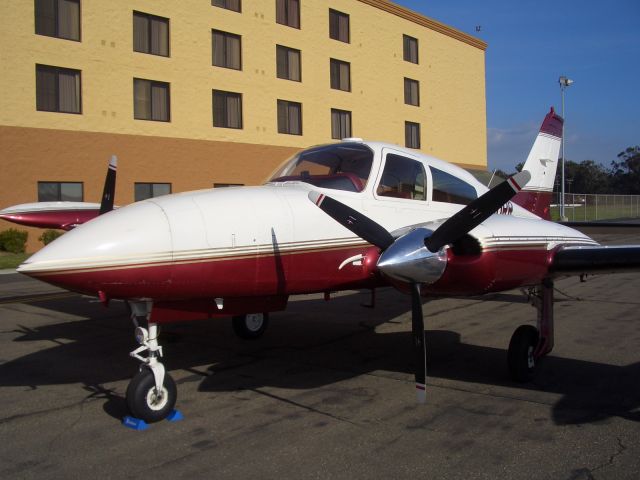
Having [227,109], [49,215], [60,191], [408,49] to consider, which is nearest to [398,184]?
[49,215]

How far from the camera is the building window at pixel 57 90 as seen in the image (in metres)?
23.8

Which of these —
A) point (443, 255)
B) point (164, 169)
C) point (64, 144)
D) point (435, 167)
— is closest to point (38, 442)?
point (443, 255)

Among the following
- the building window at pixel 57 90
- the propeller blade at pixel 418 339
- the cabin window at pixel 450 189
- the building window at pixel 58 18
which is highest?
the building window at pixel 58 18

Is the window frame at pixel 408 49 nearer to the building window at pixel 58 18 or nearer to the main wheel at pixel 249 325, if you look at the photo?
the building window at pixel 58 18

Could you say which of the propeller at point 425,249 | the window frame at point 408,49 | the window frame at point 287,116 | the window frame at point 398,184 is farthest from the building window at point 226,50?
the propeller at point 425,249

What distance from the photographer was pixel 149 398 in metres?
5.36

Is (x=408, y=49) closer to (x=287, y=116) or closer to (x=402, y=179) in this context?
(x=287, y=116)

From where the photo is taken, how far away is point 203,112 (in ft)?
93.5

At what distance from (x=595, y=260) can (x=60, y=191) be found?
22926 millimetres

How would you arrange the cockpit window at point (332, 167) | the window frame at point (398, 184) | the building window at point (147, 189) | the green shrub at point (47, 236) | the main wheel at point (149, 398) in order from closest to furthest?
the main wheel at point (149, 398)
the cockpit window at point (332, 167)
the window frame at point (398, 184)
the green shrub at point (47, 236)
the building window at point (147, 189)

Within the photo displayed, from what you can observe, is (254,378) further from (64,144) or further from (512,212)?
(64,144)

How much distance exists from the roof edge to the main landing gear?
3208 cm

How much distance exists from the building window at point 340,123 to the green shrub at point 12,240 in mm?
17736

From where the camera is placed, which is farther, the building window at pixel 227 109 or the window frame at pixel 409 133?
the window frame at pixel 409 133
